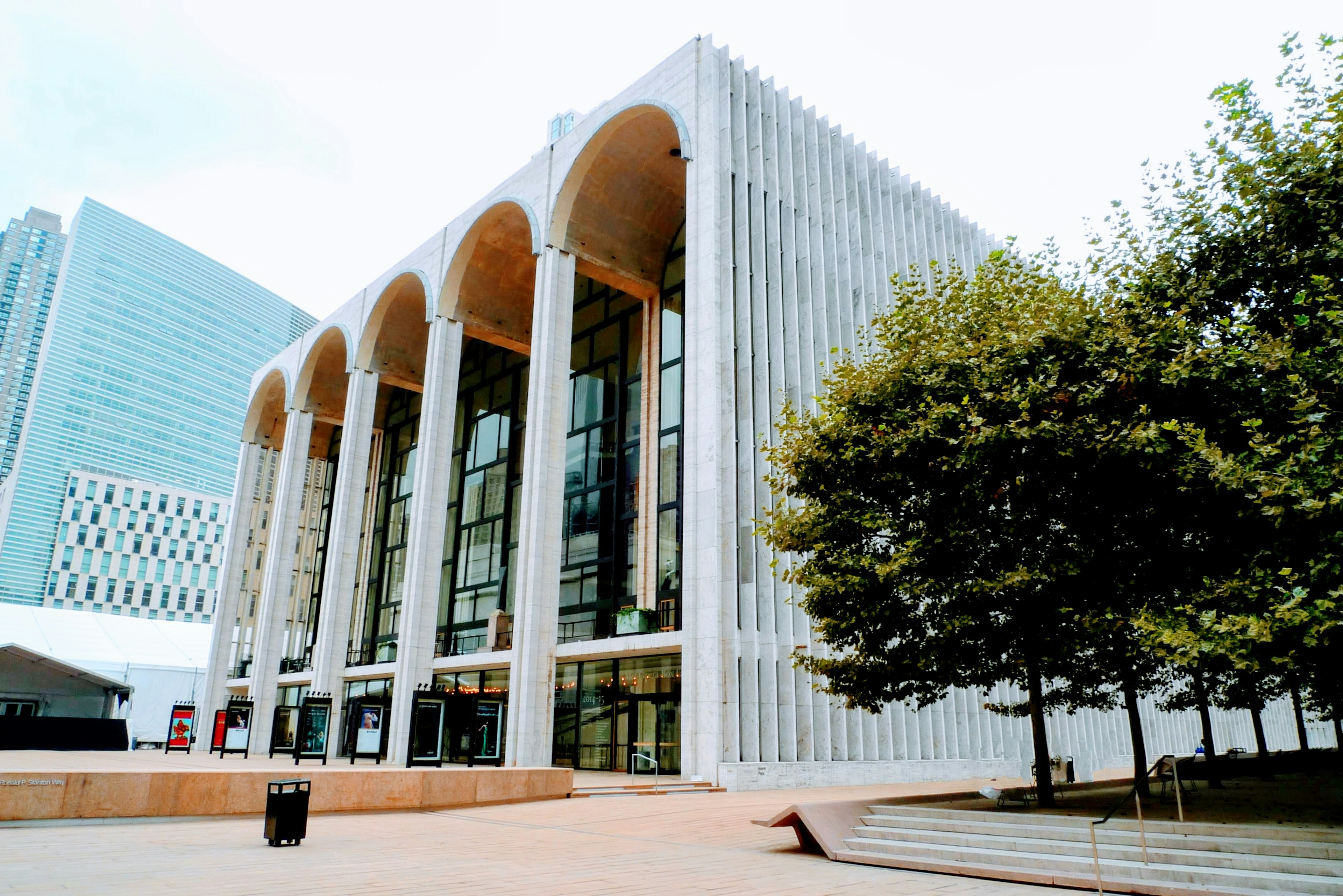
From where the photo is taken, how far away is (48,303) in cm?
18588

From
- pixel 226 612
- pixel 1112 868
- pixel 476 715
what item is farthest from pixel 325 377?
pixel 1112 868

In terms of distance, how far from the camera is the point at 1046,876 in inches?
377

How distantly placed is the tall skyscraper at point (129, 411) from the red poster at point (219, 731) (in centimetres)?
9570

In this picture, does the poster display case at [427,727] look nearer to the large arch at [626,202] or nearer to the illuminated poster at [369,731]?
the illuminated poster at [369,731]

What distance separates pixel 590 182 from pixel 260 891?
89.7 ft

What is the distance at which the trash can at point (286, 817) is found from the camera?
11.1 meters

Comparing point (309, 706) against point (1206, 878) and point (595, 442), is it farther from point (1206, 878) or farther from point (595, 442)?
point (1206, 878)

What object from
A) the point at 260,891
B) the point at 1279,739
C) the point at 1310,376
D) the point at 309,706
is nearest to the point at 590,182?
the point at 309,706

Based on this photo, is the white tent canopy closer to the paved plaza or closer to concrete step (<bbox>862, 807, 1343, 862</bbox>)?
the paved plaza

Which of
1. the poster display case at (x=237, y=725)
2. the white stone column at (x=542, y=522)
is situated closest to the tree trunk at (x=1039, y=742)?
the white stone column at (x=542, y=522)

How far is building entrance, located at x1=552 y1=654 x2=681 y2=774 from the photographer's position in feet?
88.3

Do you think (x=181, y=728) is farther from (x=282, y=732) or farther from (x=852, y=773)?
(x=852, y=773)

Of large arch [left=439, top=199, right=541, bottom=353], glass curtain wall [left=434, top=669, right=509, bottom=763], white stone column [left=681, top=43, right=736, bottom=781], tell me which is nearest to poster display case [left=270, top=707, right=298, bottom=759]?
glass curtain wall [left=434, top=669, right=509, bottom=763]

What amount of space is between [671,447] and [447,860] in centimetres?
2079
